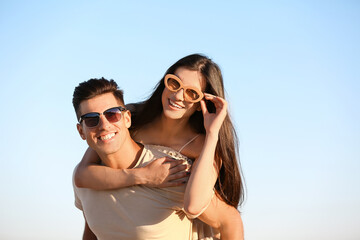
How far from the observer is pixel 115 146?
5383 millimetres

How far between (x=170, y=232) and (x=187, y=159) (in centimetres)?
86

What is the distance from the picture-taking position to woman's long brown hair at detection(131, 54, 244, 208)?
19.3 feet

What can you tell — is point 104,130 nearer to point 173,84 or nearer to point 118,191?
point 118,191

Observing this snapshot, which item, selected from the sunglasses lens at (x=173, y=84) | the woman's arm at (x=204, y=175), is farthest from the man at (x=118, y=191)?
the sunglasses lens at (x=173, y=84)

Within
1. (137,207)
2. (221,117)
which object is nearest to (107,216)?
(137,207)

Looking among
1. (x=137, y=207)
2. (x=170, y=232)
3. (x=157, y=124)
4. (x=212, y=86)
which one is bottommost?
(x=170, y=232)

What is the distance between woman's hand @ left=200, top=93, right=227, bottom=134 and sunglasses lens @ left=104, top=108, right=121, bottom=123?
973 millimetres

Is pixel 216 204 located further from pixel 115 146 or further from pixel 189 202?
pixel 115 146

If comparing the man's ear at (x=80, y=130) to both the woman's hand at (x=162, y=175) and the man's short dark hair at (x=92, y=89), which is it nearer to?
the man's short dark hair at (x=92, y=89)

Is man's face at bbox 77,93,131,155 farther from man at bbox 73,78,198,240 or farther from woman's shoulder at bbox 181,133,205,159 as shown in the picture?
woman's shoulder at bbox 181,133,205,159

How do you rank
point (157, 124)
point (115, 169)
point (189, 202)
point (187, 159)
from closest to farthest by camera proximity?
point (189, 202), point (115, 169), point (187, 159), point (157, 124)

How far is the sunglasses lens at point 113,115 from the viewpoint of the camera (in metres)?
5.44

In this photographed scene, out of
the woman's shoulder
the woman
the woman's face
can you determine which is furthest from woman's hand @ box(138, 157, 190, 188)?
the woman's face

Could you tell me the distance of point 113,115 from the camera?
5.47 metres
